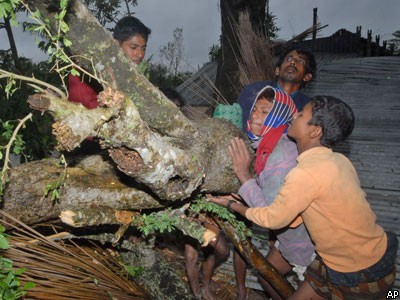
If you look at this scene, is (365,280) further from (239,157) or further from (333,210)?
(239,157)

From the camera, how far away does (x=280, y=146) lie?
7.73 ft

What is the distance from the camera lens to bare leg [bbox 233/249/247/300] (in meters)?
3.17

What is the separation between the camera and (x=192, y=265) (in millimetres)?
3266

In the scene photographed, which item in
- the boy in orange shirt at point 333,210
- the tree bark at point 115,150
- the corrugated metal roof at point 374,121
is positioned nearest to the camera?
the tree bark at point 115,150

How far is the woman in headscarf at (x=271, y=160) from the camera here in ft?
7.47

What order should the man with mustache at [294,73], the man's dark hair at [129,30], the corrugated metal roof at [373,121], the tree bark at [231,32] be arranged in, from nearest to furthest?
the man's dark hair at [129,30] → the man with mustache at [294,73] → the corrugated metal roof at [373,121] → the tree bark at [231,32]

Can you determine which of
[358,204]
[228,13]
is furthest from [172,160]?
[228,13]

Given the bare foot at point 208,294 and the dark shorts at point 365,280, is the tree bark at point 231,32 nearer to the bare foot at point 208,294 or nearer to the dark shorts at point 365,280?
the bare foot at point 208,294

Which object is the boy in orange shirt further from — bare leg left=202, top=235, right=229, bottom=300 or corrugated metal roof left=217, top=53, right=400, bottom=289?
corrugated metal roof left=217, top=53, right=400, bottom=289

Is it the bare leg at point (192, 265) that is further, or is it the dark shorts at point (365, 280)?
the bare leg at point (192, 265)

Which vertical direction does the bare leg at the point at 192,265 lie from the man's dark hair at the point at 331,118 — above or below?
below

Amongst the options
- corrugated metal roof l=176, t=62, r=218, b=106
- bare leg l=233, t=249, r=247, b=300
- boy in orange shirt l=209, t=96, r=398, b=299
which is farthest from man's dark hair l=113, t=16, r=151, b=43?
corrugated metal roof l=176, t=62, r=218, b=106

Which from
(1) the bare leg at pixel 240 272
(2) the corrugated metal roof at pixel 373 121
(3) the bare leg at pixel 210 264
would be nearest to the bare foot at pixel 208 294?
(3) the bare leg at pixel 210 264

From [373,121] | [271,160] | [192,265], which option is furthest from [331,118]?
[373,121]
